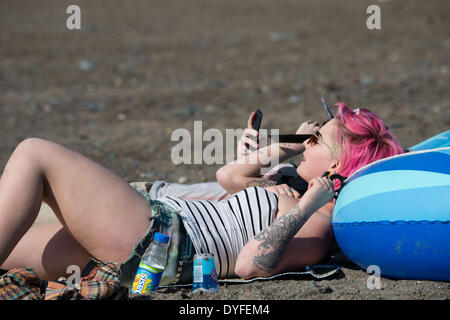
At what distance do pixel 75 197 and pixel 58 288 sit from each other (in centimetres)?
45

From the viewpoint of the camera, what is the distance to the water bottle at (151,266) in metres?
2.99

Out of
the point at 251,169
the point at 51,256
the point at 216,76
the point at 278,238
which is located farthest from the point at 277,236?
the point at 216,76

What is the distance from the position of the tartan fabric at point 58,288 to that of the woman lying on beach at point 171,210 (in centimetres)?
10

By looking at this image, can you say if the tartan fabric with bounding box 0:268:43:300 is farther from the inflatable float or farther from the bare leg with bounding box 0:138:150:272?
the inflatable float

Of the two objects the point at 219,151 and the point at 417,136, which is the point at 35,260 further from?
the point at 417,136

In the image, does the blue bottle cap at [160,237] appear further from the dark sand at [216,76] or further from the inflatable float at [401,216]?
the inflatable float at [401,216]

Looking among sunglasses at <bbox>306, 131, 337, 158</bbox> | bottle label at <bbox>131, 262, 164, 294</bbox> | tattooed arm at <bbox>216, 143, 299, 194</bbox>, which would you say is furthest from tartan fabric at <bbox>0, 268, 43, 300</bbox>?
sunglasses at <bbox>306, 131, 337, 158</bbox>

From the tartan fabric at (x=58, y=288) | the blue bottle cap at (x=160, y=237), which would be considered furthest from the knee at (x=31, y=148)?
the blue bottle cap at (x=160, y=237)

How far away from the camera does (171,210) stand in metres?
3.20

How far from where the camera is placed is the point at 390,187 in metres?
3.18

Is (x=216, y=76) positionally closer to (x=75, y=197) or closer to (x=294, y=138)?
(x=294, y=138)

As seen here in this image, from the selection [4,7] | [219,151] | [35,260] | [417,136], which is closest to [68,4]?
[4,7]

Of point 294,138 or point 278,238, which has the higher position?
point 294,138
